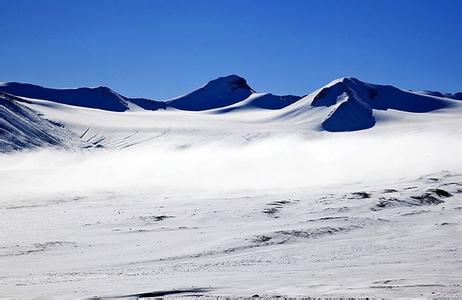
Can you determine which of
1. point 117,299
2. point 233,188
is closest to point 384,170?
point 233,188

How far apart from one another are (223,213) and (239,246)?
12972 mm

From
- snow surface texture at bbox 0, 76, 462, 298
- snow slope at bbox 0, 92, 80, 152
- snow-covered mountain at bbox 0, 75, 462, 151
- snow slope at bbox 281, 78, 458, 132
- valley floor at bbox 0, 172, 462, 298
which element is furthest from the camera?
snow slope at bbox 281, 78, 458, 132

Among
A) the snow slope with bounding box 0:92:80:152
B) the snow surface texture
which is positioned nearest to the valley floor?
the snow surface texture

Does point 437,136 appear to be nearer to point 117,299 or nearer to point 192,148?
point 192,148

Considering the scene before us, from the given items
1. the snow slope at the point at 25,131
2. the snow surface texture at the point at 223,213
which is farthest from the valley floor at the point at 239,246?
the snow slope at the point at 25,131

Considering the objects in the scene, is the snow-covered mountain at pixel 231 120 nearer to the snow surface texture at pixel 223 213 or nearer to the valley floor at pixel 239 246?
the snow surface texture at pixel 223 213

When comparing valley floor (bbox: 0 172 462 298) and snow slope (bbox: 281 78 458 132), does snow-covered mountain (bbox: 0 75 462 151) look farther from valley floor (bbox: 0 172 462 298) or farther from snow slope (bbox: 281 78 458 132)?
valley floor (bbox: 0 172 462 298)

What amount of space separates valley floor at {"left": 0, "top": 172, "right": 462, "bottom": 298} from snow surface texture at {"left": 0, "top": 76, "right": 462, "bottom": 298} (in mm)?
91

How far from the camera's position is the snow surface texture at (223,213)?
19.7m

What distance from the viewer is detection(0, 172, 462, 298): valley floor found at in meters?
18.4

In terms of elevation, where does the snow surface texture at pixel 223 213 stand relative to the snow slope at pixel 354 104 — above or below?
below

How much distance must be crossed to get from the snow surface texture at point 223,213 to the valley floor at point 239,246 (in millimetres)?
91

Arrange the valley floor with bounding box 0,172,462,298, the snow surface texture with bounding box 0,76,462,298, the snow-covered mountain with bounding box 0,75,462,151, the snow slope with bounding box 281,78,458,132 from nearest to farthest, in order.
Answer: the valley floor with bounding box 0,172,462,298, the snow surface texture with bounding box 0,76,462,298, the snow-covered mountain with bounding box 0,75,462,151, the snow slope with bounding box 281,78,458,132

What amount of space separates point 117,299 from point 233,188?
157ft
